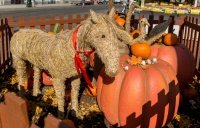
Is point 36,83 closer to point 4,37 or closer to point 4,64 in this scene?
point 4,64

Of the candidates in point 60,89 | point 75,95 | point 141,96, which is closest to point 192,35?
point 75,95

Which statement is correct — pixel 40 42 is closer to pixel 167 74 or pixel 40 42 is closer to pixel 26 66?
pixel 26 66

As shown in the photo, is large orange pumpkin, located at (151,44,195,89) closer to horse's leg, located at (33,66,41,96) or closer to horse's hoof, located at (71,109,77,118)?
horse's hoof, located at (71,109,77,118)

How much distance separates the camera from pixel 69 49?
366cm

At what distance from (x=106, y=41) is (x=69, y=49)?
858 millimetres

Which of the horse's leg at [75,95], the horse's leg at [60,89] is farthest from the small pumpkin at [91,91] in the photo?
the horse's leg at [60,89]

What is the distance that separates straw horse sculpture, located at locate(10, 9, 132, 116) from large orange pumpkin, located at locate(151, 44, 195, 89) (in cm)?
95

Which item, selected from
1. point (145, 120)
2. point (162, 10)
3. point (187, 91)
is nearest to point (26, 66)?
point (145, 120)

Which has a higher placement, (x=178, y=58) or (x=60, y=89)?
(x=178, y=58)

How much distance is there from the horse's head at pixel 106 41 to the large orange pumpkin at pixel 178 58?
1778 mm

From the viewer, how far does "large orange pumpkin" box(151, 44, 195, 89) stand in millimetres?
4574

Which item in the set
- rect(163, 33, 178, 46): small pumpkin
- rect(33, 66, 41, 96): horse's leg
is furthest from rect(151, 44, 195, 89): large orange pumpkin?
rect(33, 66, 41, 96): horse's leg

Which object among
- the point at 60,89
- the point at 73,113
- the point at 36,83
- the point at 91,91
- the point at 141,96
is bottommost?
the point at 73,113

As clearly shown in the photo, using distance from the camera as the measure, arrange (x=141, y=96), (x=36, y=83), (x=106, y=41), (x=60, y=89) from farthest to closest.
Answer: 1. (x=36, y=83)
2. (x=60, y=89)
3. (x=141, y=96)
4. (x=106, y=41)
